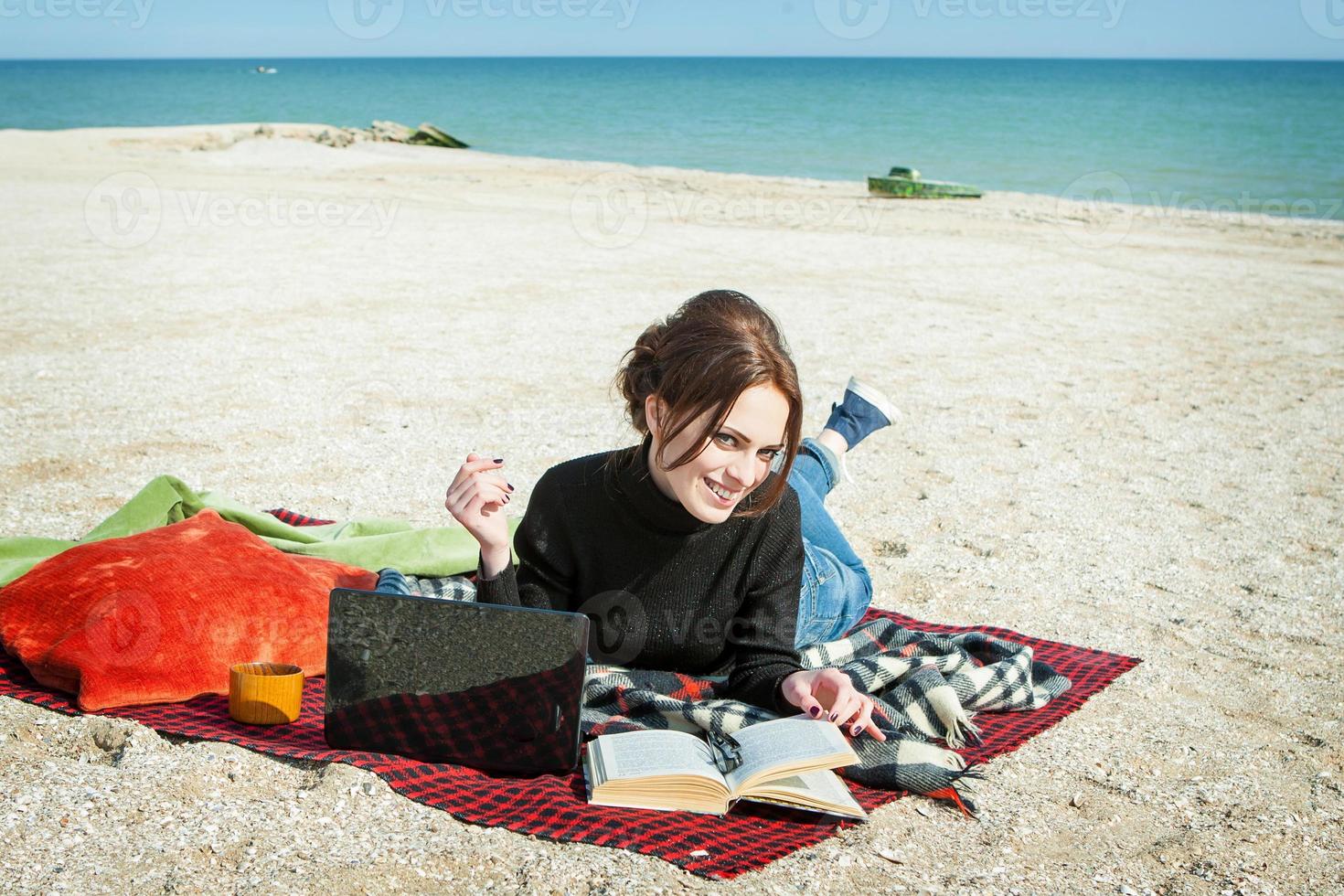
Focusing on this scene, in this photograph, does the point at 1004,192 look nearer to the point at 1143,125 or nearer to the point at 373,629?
the point at 373,629

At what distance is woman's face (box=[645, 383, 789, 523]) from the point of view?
9.34 feet

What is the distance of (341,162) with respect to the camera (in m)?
22.6

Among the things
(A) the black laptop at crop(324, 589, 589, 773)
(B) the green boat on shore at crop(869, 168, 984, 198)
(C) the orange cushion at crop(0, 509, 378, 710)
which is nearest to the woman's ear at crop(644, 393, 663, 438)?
(A) the black laptop at crop(324, 589, 589, 773)

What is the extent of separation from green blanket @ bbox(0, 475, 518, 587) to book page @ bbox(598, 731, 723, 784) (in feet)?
4.16

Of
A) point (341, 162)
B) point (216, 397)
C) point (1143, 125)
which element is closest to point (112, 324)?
point (216, 397)

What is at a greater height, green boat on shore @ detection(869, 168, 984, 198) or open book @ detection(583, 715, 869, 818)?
green boat on shore @ detection(869, 168, 984, 198)

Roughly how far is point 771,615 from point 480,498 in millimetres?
930

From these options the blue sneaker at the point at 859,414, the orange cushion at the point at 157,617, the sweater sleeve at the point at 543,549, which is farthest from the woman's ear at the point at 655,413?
the blue sneaker at the point at 859,414

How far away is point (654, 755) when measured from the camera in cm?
278

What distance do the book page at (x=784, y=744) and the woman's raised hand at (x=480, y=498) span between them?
0.80 m

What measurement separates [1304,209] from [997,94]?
185ft

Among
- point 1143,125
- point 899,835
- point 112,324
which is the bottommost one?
point 899,835

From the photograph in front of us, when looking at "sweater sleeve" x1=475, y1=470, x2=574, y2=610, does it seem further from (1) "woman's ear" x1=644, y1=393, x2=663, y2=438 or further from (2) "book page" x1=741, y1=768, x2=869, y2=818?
(2) "book page" x1=741, y1=768, x2=869, y2=818

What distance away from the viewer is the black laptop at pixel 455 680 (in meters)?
2.69
